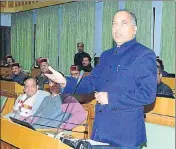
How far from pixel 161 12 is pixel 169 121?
5.30 m

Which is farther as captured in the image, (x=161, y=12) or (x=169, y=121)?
(x=161, y=12)

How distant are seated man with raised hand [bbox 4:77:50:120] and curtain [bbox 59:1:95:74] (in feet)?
17.2

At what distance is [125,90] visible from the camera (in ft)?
5.94

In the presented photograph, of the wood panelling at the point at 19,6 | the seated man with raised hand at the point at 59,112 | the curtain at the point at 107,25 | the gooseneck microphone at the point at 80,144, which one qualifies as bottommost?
the seated man with raised hand at the point at 59,112

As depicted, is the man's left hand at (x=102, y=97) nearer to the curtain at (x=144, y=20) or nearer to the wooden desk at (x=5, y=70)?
the curtain at (x=144, y=20)

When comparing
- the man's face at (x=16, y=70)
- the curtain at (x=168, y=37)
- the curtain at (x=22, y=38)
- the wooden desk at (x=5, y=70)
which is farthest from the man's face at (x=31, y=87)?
the curtain at (x=22, y=38)

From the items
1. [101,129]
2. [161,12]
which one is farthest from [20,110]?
[161,12]

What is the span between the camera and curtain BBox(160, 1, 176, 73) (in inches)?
289

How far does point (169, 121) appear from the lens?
2.54 meters

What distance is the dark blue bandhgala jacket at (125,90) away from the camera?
1769mm

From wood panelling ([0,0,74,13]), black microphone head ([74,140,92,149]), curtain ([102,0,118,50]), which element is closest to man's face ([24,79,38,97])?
black microphone head ([74,140,92,149])

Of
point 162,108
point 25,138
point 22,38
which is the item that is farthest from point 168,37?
point 22,38

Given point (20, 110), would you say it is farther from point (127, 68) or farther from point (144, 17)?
point (144, 17)

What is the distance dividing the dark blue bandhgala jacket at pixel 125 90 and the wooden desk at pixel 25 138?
0.22 m
